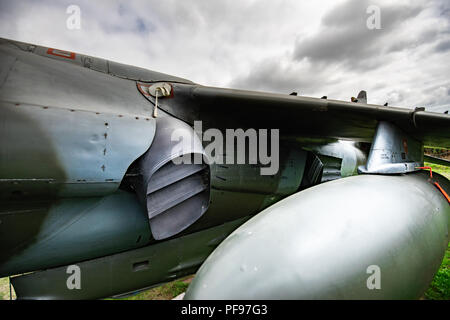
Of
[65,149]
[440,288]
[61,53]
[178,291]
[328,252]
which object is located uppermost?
[61,53]

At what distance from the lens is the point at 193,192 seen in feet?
7.15

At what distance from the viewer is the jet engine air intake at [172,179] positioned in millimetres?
1866

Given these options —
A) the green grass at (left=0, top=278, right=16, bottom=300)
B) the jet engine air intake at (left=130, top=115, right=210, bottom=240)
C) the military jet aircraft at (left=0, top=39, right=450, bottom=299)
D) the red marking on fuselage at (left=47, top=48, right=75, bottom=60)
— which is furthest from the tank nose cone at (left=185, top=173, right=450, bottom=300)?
the green grass at (left=0, top=278, right=16, bottom=300)

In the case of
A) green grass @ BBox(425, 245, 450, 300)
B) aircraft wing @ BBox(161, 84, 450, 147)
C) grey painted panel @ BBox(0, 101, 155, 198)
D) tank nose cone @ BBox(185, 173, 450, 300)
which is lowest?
green grass @ BBox(425, 245, 450, 300)

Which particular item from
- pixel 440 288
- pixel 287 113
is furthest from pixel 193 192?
pixel 440 288

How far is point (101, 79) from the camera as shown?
2008 mm

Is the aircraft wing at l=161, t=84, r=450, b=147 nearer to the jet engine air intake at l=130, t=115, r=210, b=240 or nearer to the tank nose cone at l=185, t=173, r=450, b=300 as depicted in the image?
the jet engine air intake at l=130, t=115, r=210, b=240

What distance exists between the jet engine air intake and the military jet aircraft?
1cm

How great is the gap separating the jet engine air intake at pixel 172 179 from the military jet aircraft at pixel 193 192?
13 millimetres

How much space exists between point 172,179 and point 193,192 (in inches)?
10.3

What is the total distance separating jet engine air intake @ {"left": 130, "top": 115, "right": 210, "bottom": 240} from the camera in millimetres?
1866

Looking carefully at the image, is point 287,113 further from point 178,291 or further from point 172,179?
point 178,291

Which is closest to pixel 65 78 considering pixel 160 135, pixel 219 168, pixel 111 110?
pixel 111 110

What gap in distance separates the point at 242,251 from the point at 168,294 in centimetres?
281
